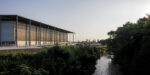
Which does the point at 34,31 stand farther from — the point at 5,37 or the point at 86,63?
the point at 86,63

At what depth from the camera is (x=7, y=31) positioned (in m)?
48.7

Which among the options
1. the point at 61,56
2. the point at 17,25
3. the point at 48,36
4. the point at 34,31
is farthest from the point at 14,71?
the point at 48,36

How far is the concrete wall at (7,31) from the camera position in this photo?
48.6 m

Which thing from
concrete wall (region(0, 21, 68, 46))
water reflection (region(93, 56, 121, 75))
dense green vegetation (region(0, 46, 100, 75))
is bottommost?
water reflection (region(93, 56, 121, 75))

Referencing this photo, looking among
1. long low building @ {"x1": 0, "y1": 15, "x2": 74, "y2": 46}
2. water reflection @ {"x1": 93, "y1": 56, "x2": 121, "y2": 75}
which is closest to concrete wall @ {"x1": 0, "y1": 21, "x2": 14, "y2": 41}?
long low building @ {"x1": 0, "y1": 15, "x2": 74, "y2": 46}

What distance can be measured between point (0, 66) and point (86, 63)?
17413mm

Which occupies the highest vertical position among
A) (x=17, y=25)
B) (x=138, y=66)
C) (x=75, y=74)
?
(x=17, y=25)

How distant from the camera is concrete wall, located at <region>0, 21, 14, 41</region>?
48.6m

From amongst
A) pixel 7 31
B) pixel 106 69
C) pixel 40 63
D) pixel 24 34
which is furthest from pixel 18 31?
pixel 40 63

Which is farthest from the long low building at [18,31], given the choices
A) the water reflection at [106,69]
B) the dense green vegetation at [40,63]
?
the dense green vegetation at [40,63]

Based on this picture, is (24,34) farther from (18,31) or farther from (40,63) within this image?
(40,63)

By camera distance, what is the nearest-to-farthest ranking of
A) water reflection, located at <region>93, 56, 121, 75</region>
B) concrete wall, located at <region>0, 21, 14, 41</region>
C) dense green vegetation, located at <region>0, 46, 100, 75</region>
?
dense green vegetation, located at <region>0, 46, 100, 75</region>
water reflection, located at <region>93, 56, 121, 75</region>
concrete wall, located at <region>0, 21, 14, 41</region>

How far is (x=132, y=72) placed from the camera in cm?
1906

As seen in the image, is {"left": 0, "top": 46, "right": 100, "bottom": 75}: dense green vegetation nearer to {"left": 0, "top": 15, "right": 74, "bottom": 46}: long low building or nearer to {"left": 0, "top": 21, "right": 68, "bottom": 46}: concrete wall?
{"left": 0, "top": 15, "right": 74, "bottom": 46}: long low building
